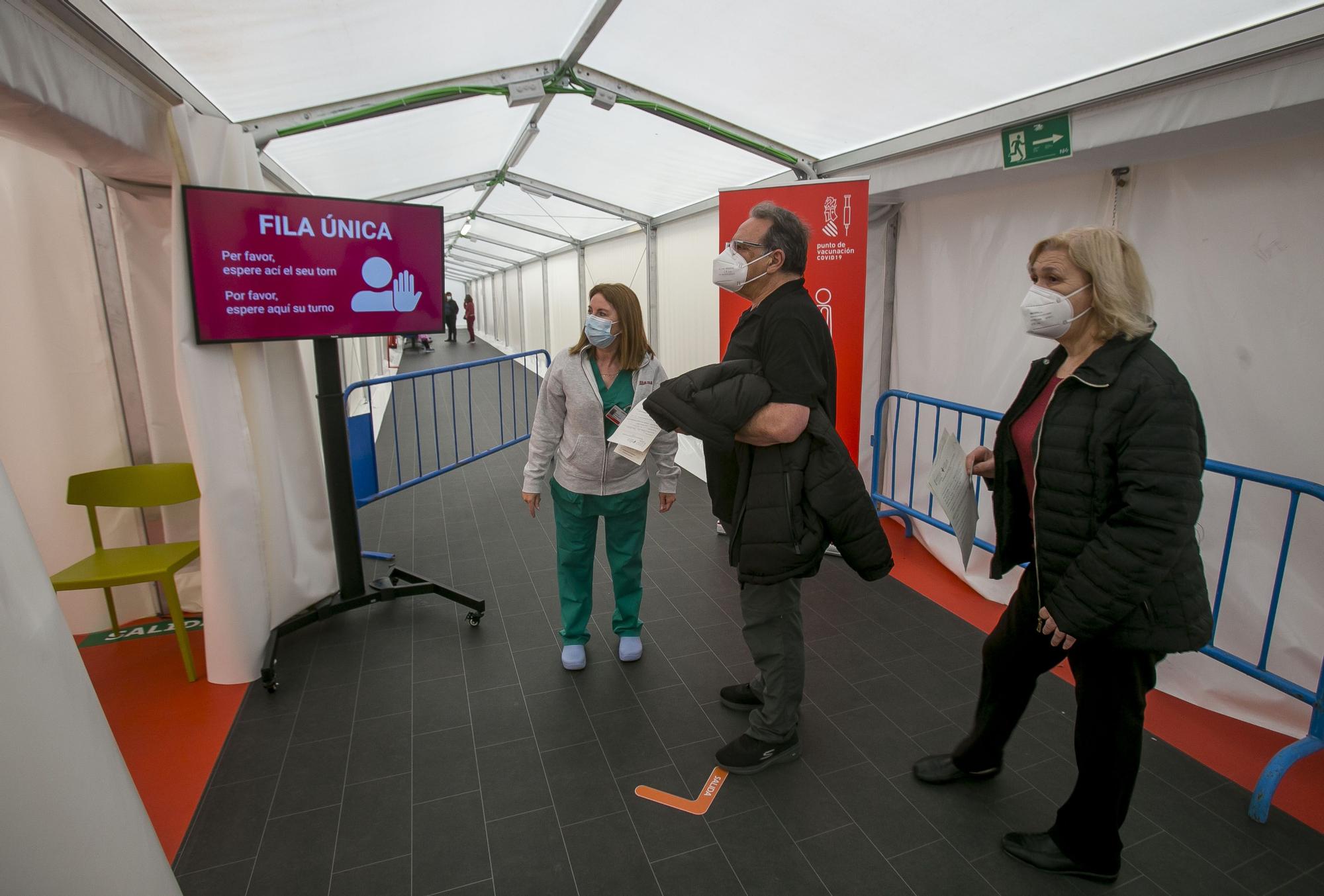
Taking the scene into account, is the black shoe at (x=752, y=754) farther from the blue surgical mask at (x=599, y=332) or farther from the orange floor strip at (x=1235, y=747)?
the blue surgical mask at (x=599, y=332)

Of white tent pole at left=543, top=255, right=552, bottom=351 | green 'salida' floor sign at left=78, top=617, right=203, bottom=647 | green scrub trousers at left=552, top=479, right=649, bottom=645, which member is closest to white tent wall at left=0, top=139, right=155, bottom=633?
green 'salida' floor sign at left=78, top=617, right=203, bottom=647

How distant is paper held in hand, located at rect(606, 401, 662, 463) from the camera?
84.7 inches

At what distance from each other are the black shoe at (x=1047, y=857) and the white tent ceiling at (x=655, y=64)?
8.84 ft

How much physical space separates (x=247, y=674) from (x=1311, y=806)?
4.29m

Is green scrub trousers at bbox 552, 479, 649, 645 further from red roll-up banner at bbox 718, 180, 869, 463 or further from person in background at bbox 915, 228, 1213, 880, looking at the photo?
red roll-up banner at bbox 718, 180, 869, 463

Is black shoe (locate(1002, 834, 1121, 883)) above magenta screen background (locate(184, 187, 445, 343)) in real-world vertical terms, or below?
below

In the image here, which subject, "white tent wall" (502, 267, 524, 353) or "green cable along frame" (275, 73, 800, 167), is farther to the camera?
"white tent wall" (502, 267, 524, 353)

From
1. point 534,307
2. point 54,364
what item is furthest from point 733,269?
point 534,307

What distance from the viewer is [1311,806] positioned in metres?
2.39

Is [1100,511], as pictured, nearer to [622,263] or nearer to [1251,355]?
[1251,355]

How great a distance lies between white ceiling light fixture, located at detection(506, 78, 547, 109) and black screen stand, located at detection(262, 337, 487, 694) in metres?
2.02

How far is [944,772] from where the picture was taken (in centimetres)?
247

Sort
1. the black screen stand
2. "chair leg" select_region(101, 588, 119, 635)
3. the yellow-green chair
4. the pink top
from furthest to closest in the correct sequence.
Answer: "chair leg" select_region(101, 588, 119, 635) < the black screen stand < the yellow-green chair < the pink top

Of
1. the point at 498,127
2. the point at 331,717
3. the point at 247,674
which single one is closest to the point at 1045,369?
the point at 331,717
